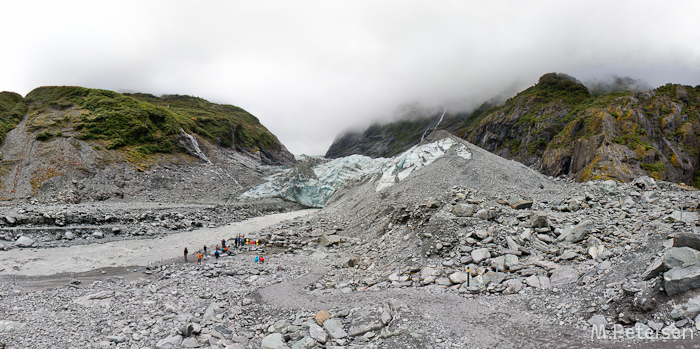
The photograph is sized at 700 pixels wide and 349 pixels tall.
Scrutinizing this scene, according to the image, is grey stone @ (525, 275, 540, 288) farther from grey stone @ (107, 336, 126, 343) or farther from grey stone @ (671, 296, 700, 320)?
grey stone @ (107, 336, 126, 343)

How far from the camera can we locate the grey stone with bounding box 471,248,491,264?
12.6 metres

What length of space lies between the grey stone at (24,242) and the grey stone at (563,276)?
32536 millimetres

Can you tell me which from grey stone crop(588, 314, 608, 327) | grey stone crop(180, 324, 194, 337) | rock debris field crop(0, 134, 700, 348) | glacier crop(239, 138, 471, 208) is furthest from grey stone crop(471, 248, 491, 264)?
glacier crop(239, 138, 471, 208)

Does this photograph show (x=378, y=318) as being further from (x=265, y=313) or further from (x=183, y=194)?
(x=183, y=194)

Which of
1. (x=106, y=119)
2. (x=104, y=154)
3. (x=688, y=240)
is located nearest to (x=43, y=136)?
(x=104, y=154)

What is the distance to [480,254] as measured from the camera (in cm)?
1277

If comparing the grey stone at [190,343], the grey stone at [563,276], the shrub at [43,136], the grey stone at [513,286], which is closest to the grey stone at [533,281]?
the grey stone at [513,286]

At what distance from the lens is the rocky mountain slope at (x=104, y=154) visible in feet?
132

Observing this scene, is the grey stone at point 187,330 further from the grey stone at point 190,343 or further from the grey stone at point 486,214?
the grey stone at point 486,214

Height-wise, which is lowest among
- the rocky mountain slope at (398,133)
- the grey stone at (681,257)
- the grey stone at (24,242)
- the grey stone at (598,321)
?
the grey stone at (598,321)

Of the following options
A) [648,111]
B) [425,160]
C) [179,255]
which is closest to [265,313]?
[179,255]

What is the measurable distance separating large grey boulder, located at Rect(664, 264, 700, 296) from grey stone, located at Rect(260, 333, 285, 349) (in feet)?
30.9

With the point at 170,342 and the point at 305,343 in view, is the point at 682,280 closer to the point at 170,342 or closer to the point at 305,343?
the point at 305,343

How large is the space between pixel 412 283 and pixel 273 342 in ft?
18.6
